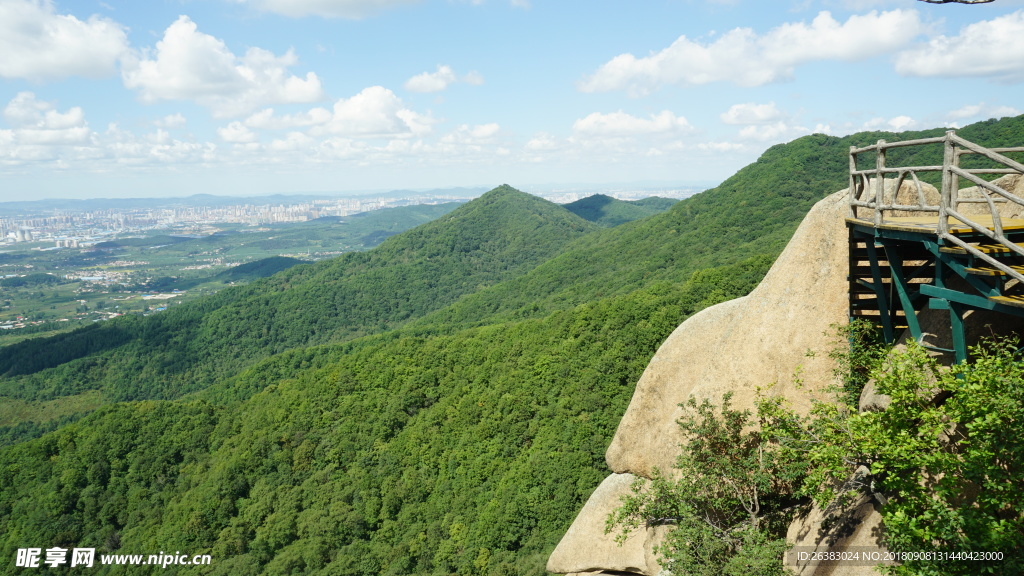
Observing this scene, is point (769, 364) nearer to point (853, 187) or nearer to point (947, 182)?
point (853, 187)

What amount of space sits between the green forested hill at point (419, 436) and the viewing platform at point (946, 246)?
2228 centimetres

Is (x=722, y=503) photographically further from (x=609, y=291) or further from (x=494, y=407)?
(x=609, y=291)

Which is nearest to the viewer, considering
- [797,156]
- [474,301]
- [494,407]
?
[494,407]

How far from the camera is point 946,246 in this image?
7.08 meters

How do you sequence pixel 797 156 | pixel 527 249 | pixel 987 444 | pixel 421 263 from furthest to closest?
pixel 527 249 < pixel 421 263 < pixel 797 156 < pixel 987 444

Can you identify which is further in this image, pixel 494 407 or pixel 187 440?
pixel 187 440

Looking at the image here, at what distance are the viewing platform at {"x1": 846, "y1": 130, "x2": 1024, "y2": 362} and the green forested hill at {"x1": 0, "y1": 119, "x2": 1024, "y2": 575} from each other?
73.1ft

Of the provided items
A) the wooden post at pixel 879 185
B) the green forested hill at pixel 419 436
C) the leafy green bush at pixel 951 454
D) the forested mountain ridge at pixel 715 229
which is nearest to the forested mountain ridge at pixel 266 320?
the green forested hill at pixel 419 436

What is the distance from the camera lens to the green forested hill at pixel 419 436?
34.3 metres

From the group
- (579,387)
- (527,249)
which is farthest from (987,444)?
(527,249)

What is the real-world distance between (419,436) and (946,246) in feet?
138

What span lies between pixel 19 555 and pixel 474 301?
243 ft

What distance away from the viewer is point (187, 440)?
191ft

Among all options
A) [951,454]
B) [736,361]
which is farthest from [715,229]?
[951,454]
